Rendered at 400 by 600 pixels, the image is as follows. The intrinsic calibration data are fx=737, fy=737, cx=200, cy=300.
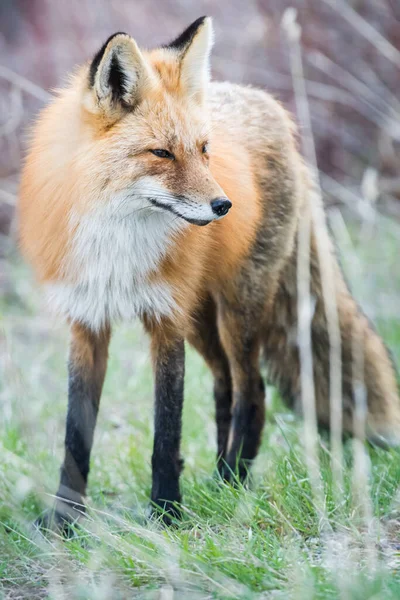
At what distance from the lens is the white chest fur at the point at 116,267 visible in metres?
3.03

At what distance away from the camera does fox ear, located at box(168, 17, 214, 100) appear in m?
3.12

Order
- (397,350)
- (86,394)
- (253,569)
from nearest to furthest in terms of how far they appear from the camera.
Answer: (253,569), (86,394), (397,350)

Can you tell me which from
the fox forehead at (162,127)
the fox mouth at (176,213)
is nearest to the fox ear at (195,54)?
the fox forehead at (162,127)

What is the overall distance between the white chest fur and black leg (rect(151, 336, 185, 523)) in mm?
202

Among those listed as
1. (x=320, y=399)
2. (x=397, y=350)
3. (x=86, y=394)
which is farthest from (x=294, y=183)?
(x=397, y=350)

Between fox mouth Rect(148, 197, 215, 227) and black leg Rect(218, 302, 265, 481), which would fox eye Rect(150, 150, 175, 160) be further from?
black leg Rect(218, 302, 265, 481)

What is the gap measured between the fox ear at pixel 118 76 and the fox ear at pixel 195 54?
9.8 inches

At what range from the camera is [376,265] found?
6.66m

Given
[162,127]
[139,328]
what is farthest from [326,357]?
[139,328]

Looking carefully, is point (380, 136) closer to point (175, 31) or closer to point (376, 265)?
point (376, 265)

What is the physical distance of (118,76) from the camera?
2.93 m

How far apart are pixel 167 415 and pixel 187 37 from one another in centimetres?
166

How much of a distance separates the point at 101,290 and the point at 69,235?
0.27 m

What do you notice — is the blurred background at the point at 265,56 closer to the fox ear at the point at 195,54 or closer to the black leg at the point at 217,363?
the black leg at the point at 217,363
